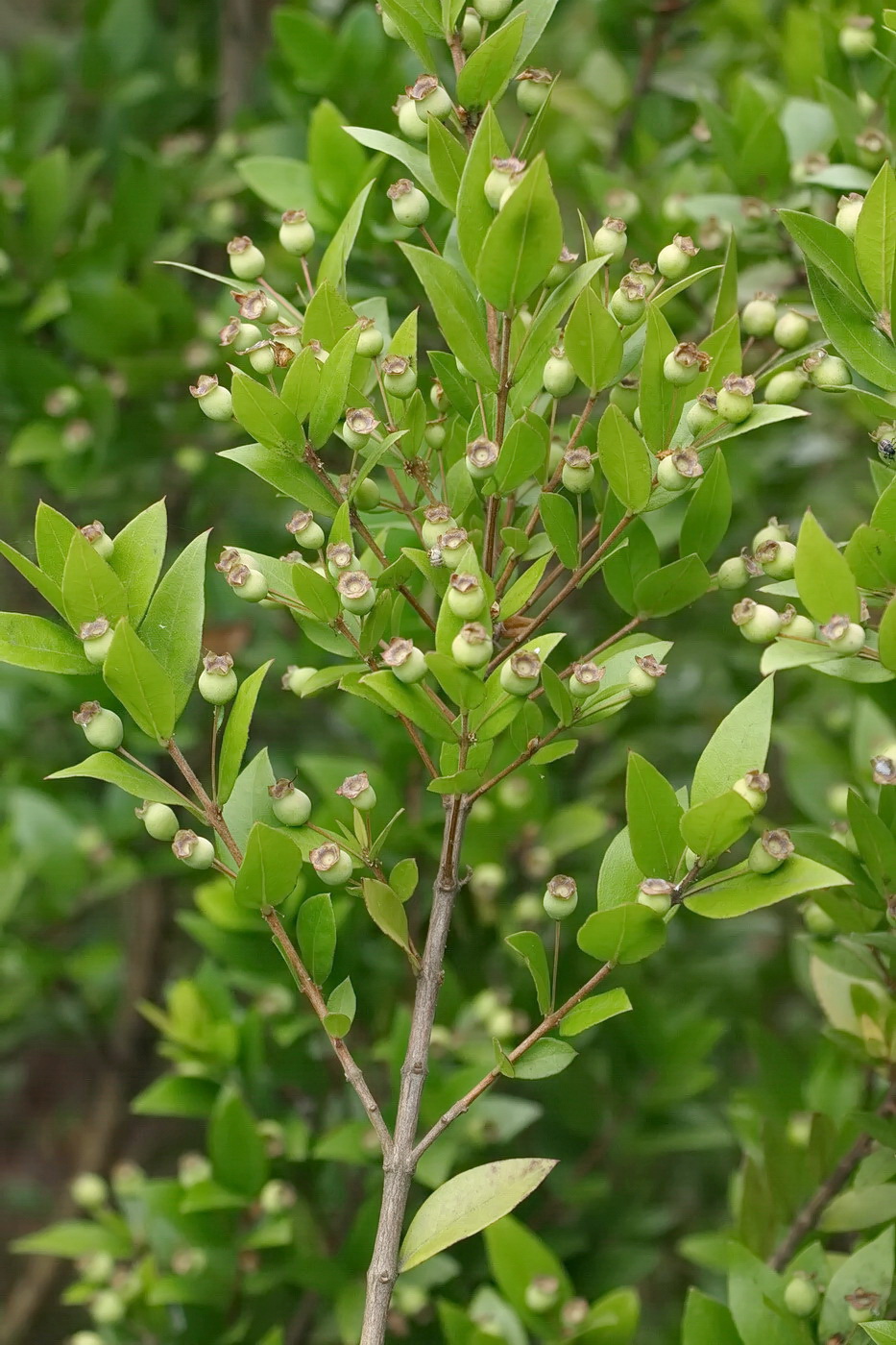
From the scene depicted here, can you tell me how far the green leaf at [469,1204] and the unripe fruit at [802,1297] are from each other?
27 centimetres

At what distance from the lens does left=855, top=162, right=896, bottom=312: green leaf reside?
647 millimetres

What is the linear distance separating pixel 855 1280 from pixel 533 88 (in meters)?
0.69

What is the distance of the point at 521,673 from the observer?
587 mm

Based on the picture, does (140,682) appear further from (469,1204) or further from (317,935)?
(469,1204)

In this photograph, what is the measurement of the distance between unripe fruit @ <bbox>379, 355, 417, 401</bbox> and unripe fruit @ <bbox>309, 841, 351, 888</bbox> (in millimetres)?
224

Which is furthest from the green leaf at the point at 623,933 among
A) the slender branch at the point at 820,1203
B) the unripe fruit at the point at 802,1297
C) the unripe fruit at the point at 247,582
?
the slender branch at the point at 820,1203

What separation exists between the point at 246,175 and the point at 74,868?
2.37 ft

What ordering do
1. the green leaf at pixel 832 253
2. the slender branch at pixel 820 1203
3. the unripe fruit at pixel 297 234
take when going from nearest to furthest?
the green leaf at pixel 832 253 < the unripe fruit at pixel 297 234 < the slender branch at pixel 820 1203

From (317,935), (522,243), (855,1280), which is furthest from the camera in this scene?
(855,1280)

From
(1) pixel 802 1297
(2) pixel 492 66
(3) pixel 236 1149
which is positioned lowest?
(3) pixel 236 1149

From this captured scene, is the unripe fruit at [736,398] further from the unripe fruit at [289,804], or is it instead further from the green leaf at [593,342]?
the unripe fruit at [289,804]

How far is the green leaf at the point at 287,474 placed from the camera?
0.66 m

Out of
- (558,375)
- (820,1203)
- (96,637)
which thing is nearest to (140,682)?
(96,637)

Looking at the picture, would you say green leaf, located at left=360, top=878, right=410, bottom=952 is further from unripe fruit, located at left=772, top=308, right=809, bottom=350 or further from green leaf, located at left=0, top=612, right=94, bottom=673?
unripe fruit, located at left=772, top=308, right=809, bottom=350
